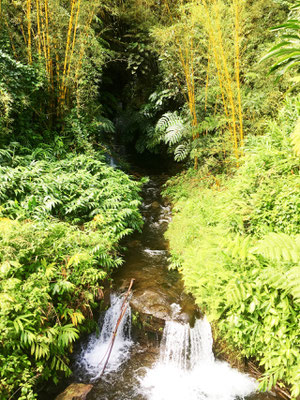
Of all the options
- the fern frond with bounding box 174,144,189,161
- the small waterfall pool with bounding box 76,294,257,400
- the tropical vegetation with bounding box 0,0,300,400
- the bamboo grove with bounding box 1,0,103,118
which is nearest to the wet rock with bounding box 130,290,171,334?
the small waterfall pool with bounding box 76,294,257,400

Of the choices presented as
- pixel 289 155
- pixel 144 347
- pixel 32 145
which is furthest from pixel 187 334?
pixel 32 145

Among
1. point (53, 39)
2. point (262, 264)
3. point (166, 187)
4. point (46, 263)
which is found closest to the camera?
point (262, 264)

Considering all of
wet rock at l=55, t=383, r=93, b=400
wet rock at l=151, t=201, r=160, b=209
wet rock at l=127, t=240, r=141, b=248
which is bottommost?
wet rock at l=55, t=383, r=93, b=400

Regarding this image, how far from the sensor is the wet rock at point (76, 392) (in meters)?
2.60

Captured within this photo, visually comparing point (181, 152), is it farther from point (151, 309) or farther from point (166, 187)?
point (151, 309)

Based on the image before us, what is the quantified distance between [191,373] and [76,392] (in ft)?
4.46

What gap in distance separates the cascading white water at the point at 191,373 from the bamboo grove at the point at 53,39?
4.96 metres

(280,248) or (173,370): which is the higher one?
(280,248)

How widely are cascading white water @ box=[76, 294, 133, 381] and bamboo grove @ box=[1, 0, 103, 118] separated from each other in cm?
435

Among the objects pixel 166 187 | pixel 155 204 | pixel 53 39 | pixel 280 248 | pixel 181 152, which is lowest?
pixel 280 248

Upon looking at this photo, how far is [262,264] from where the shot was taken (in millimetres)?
2547

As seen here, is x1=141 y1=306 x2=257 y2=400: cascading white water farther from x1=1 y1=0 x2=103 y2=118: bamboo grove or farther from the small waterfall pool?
x1=1 y1=0 x2=103 y2=118: bamboo grove

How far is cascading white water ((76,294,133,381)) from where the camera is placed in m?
3.20

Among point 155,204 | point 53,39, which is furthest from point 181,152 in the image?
point 53,39
